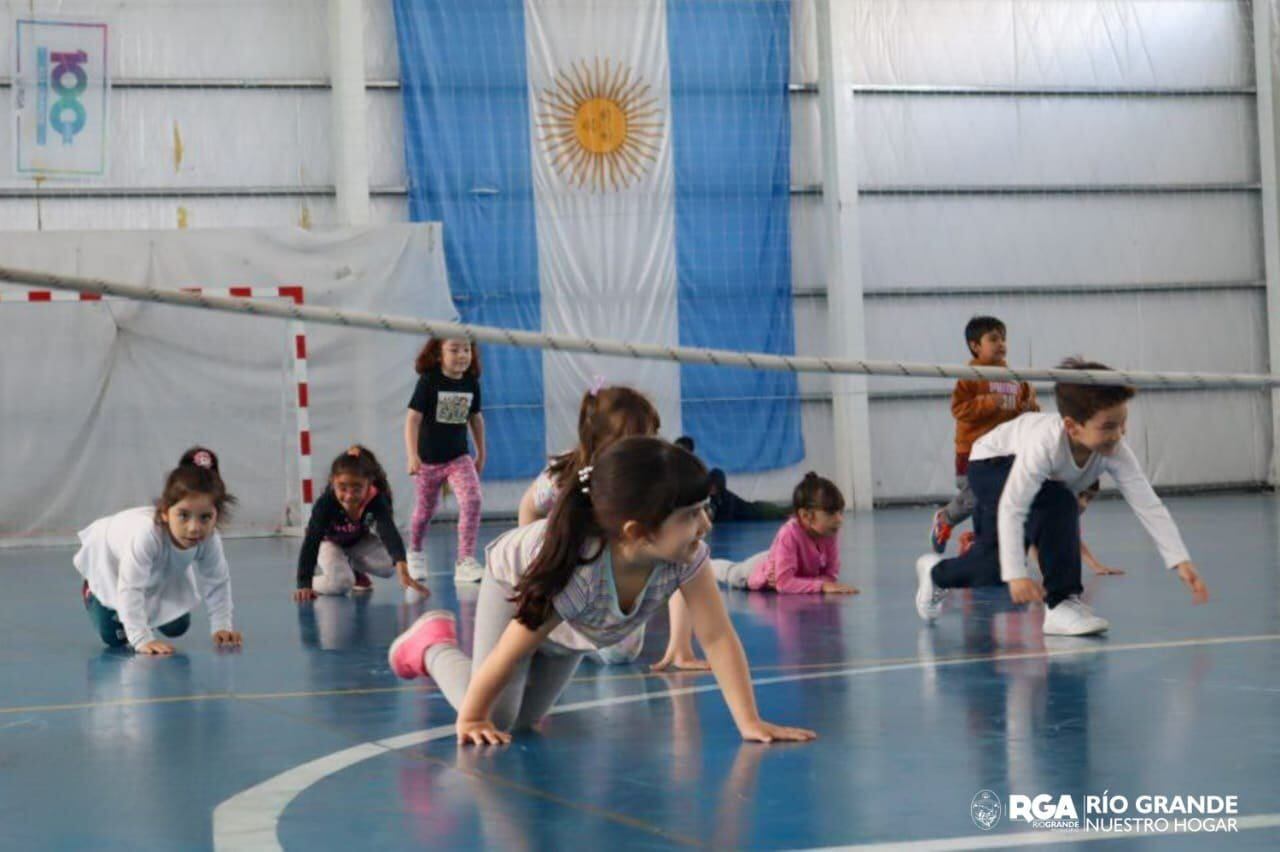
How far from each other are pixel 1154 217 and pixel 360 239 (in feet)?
24.2

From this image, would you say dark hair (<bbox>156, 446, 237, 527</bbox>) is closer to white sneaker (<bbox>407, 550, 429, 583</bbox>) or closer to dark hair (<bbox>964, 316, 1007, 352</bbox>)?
white sneaker (<bbox>407, 550, 429, 583</bbox>)

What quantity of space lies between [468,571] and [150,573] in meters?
2.84

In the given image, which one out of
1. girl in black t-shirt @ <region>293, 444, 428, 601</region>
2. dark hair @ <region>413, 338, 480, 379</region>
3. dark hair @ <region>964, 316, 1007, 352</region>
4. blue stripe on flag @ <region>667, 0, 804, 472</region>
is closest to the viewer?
girl in black t-shirt @ <region>293, 444, 428, 601</region>

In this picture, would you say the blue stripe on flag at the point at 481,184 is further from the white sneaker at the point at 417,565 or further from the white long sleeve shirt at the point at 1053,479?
the white long sleeve shirt at the point at 1053,479

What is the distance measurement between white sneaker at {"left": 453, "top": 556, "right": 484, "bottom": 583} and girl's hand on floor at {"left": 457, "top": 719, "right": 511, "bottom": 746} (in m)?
4.66

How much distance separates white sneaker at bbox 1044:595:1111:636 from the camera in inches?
203

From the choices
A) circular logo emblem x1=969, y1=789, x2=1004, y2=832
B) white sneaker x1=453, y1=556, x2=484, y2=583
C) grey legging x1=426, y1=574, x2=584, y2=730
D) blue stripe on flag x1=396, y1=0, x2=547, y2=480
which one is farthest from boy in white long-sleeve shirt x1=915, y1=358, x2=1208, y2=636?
blue stripe on flag x1=396, y1=0, x2=547, y2=480

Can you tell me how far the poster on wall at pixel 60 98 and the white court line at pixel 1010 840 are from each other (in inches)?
488

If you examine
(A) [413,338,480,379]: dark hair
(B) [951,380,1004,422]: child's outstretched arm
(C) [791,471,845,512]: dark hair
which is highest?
(A) [413,338,480,379]: dark hair

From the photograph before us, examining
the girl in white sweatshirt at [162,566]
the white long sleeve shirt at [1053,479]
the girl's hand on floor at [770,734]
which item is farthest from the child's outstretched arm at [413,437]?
the girl's hand on floor at [770,734]

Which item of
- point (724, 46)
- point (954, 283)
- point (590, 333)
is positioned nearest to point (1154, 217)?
point (954, 283)

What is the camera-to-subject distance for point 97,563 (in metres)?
5.79

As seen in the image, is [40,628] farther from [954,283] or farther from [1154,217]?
[1154,217]

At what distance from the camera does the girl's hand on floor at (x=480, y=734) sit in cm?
358
